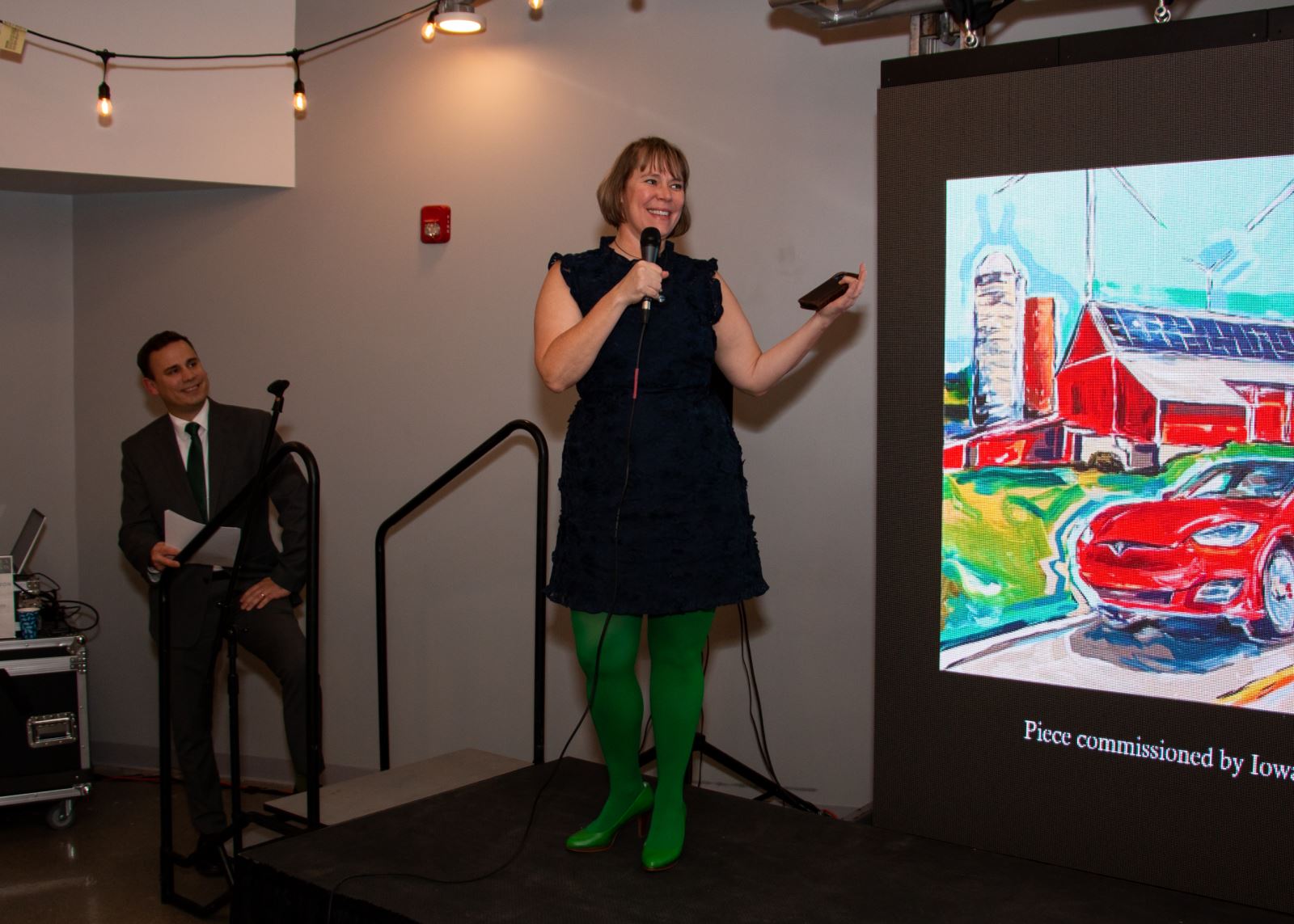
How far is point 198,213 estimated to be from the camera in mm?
4664

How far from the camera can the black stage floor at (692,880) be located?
2.23 metres

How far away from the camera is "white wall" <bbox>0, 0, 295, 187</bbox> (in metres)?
4.18

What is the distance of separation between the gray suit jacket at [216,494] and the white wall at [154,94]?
1.10 m

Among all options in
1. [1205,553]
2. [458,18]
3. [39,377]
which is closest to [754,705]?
[1205,553]

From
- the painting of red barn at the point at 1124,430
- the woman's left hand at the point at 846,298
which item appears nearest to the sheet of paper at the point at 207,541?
the woman's left hand at the point at 846,298

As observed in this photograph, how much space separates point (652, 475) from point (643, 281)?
43 cm

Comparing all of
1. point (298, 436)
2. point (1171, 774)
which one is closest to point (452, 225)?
point (298, 436)

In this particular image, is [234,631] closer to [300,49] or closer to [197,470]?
[197,470]

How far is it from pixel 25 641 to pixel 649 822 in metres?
2.54

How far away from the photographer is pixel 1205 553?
2.29 meters

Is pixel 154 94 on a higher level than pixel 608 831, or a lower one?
higher

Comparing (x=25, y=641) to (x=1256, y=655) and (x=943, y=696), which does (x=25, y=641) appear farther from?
(x=1256, y=655)

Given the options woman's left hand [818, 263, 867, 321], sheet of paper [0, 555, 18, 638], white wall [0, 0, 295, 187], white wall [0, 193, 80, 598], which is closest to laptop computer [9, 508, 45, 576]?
sheet of paper [0, 555, 18, 638]

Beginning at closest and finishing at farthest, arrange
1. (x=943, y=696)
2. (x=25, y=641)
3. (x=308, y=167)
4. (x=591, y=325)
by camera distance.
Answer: (x=591, y=325)
(x=943, y=696)
(x=25, y=641)
(x=308, y=167)
